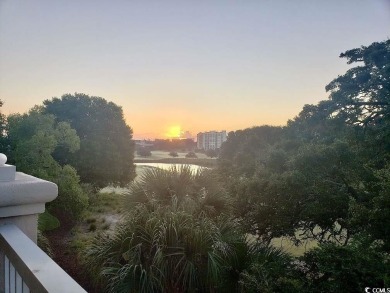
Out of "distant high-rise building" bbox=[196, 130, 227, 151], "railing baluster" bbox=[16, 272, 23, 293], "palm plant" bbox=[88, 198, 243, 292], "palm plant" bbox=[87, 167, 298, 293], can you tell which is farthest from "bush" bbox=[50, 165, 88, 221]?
"distant high-rise building" bbox=[196, 130, 227, 151]

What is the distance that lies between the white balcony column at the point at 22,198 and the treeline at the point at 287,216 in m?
3.21

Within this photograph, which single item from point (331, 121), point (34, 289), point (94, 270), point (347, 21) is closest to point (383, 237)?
point (94, 270)

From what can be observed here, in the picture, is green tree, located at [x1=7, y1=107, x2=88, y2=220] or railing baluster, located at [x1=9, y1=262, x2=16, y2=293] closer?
railing baluster, located at [x1=9, y1=262, x2=16, y2=293]

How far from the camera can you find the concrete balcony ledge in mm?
1199

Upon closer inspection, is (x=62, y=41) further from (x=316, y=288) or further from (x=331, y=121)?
(x=316, y=288)

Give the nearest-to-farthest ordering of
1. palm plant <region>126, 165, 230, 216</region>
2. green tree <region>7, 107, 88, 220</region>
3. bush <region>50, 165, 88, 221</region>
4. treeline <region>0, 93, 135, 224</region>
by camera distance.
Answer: palm plant <region>126, 165, 230, 216</region> < green tree <region>7, 107, 88, 220</region> < bush <region>50, 165, 88, 221</region> < treeline <region>0, 93, 135, 224</region>

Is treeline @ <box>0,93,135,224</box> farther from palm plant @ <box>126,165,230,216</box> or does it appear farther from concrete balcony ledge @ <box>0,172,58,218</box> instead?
concrete balcony ledge @ <box>0,172,58,218</box>

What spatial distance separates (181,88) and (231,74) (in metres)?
2.99

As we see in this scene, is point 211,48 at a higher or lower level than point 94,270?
higher

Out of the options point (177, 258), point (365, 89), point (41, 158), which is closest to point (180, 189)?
point (177, 258)

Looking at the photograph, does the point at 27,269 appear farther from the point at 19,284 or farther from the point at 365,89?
the point at 365,89

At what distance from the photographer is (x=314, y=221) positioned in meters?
8.13

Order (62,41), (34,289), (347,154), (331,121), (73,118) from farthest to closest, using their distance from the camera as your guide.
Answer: (73,118) < (62,41) < (331,121) < (347,154) < (34,289)

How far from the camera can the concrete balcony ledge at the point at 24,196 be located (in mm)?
1199
